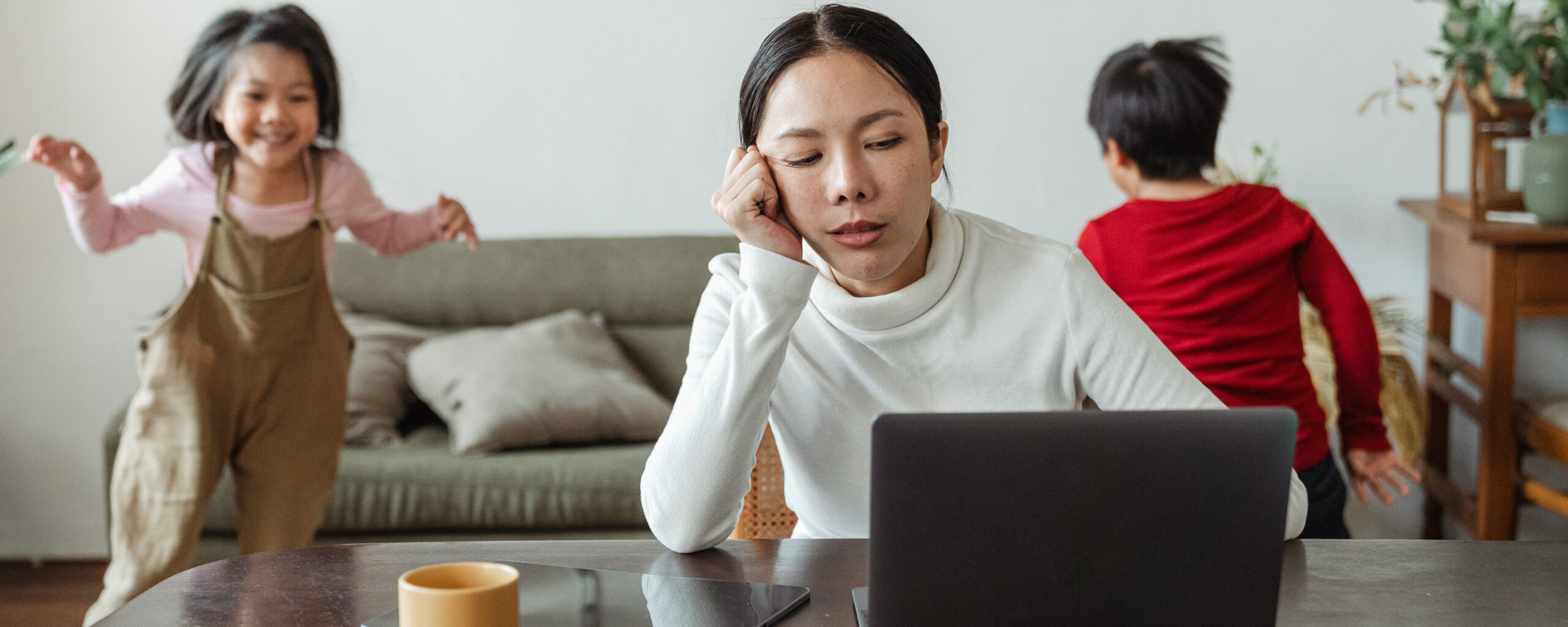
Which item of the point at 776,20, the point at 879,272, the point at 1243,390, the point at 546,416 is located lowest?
the point at 546,416

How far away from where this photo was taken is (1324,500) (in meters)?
1.68

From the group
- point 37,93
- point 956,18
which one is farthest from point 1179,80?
point 37,93

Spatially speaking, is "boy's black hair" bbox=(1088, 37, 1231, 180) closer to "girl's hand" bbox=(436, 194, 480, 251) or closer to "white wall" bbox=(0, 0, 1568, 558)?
"girl's hand" bbox=(436, 194, 480, 251)

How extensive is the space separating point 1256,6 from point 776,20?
119 centimetres

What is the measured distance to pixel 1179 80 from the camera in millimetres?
1737

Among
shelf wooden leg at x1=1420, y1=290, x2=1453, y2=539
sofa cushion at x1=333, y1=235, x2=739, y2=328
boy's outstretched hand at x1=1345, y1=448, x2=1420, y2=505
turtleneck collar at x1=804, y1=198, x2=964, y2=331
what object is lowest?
shelf wooden leg at x1=1420, y1=290, x2=1453, y2=539

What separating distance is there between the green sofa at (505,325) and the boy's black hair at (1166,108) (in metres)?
1.19

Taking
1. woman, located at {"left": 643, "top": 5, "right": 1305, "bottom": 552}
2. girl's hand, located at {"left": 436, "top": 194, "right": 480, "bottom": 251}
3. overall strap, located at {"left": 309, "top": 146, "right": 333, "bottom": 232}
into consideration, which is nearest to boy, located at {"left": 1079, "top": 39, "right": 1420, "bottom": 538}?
woman, located at {"left": 643, "top": 5, "right": 1305, "bottom": 552}

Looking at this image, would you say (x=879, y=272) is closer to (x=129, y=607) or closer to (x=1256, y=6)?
(x=129, y=607)

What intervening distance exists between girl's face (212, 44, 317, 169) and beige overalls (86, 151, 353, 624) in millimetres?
89

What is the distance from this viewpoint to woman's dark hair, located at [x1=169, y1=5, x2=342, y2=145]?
1.95m

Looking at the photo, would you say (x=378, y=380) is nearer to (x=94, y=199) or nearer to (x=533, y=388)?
(x=533, y=388)

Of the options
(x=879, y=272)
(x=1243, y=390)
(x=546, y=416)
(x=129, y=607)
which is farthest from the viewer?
(x=546, y=416)

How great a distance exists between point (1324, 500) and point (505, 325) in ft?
6.38
